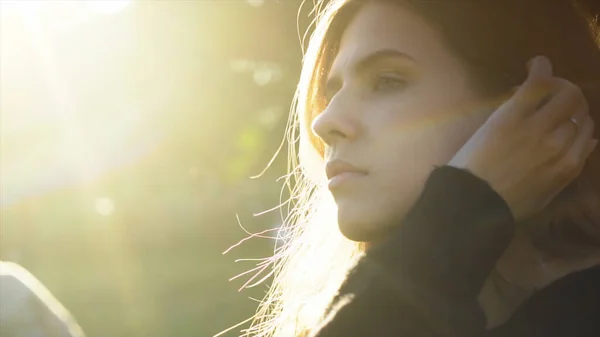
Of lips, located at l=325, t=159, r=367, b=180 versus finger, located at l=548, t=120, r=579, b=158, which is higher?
lips, located at l=325, t=159, r=367, b=180

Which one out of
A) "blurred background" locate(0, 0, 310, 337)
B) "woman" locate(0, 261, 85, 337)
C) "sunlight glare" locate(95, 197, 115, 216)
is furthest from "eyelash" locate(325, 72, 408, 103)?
"sunlight glare" locate(95, 197, 115, 216)

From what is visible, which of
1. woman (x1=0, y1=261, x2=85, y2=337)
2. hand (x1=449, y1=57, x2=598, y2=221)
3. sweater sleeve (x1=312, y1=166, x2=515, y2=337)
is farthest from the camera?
hand (x1=449, y1=57, x2=598, y2=221)

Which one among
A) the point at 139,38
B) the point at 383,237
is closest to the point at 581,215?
the point at 383,237

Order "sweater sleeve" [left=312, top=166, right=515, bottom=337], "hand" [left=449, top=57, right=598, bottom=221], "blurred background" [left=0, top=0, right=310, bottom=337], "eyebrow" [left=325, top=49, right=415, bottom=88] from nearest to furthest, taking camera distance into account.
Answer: "sweater sleeve" [left=312, top=166, right=515, bottom=337], "hand" [left=449, top=57, right=598, bottom=221], "eyebrow" [left=325, top=49, right=415, bottom=88], "blurred background" [left=0, top=0, right=310, bottom=337]

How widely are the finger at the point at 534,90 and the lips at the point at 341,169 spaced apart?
0.28m

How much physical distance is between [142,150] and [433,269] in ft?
16.6

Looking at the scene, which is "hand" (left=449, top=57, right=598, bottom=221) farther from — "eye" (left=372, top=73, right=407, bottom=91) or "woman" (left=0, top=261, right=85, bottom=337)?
"woman" (left=0, top=261, right=85, bottom=337)

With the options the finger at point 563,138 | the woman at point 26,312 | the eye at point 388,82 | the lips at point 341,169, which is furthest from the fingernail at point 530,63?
the woman at point 26,312

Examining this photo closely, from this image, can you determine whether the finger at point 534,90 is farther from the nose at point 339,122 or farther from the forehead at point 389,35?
the nose at point 339,122

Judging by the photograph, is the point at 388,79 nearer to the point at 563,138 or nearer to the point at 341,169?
the point at 341,169

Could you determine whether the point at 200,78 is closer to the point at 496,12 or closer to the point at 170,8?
the point at 170,8

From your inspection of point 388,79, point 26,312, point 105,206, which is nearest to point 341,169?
point 388,79

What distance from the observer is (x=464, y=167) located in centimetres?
106

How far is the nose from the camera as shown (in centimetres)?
115
